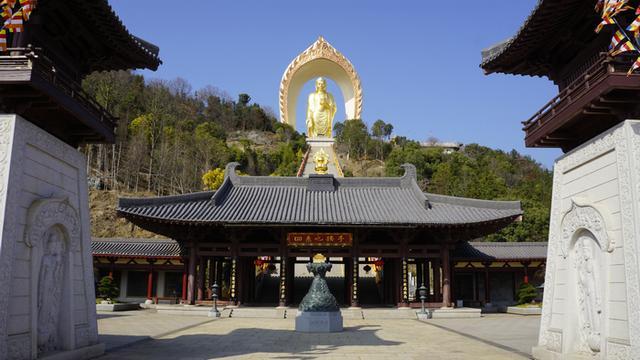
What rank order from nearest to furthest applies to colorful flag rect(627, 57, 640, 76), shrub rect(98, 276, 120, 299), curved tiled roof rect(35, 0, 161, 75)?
colorful flag rect(627, 57, 640, 76) < curved tiled roof rect(35, 0, 161, 75) < shrub rect(98, 276, 120, 299)

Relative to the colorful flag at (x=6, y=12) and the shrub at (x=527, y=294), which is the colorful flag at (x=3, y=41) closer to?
the colorful flag at (x=6, y=12)

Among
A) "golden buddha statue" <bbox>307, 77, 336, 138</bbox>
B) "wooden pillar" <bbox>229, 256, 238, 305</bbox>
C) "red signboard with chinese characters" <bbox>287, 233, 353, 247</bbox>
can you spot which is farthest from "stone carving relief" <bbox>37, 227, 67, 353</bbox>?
"golden buddha statue" <bbox>307, 77, 336, 138</bbox>

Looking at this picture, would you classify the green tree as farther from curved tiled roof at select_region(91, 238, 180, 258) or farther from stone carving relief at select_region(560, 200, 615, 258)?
stone carving relief at select_region(560, 200, 615, 258)

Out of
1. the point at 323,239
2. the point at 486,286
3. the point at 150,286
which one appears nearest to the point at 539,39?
the point at 323,239

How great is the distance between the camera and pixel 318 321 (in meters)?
17.2

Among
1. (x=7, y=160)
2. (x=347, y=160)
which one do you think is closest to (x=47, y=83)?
(x=7, y=160)

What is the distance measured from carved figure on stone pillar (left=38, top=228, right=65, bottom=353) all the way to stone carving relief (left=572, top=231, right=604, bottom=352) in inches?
422

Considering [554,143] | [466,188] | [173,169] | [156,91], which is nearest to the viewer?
[554,143]

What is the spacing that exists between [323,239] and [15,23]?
17.0 m

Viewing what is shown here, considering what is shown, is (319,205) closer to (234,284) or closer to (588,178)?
(234,284)

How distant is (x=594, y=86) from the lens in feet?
30.7

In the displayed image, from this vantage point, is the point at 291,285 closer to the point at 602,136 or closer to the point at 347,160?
the point at 602,136

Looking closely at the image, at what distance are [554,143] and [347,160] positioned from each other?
254 ft

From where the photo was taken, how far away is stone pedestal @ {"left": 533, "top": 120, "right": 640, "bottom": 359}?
29.0 ft
